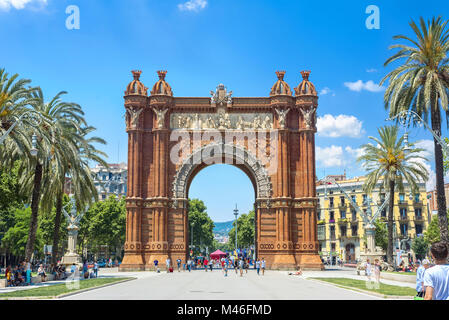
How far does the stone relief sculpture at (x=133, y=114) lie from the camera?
157ft

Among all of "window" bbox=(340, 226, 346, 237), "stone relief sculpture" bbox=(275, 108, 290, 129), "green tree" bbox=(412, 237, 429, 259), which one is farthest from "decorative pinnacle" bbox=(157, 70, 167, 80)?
"window" bbox=(340, 226, 346, 237)

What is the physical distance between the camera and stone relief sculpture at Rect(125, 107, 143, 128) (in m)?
48.0

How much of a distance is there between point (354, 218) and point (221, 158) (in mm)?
Result: 46715

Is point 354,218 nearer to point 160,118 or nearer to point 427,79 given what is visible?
point 160,118

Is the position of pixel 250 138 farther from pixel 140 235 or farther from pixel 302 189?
pixel 140 235

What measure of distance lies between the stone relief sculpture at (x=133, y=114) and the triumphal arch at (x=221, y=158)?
10 centimetres

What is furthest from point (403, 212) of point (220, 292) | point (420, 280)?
point (420, 280)

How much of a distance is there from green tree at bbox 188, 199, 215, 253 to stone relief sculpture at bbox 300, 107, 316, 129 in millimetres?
69882

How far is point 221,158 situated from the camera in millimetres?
49438

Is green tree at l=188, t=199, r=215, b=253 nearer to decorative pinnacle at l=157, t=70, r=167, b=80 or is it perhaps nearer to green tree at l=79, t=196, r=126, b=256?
green tree at l=79, t=196, r=126, b=256

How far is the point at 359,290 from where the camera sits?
74.9ft

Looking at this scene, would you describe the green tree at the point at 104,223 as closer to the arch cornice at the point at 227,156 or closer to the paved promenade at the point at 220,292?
the arch cornice at the point at 227,156
